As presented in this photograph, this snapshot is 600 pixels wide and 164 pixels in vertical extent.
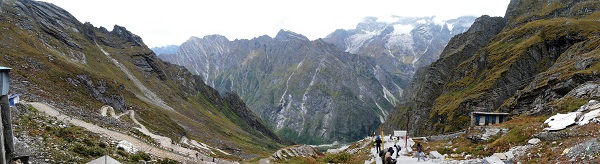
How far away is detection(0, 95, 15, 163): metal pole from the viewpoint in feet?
39.7

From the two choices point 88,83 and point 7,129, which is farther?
point 88,83

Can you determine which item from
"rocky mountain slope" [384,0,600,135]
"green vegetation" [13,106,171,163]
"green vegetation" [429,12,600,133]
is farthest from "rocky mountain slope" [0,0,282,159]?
"green vegetation" [429,12,600,133]

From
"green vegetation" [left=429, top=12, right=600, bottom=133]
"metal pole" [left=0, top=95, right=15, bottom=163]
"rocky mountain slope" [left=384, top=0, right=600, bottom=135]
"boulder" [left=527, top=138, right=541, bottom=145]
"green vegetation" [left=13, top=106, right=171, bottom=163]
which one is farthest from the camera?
"green vegetation" [left=429, top=12, right=600, bottom=133]

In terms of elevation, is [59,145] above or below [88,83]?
below

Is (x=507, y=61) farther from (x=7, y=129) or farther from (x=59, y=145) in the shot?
(x=7, y=129)

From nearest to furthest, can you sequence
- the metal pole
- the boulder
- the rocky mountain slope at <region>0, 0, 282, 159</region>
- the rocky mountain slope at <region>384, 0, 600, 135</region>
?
the metal pole → the boulder → the rocky mountain slope at <region>0, 0, 282, 159</region> → the rocky mountain slope at <region>384, 0, 600, 135</region>

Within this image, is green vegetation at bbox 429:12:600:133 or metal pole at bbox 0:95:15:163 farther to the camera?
green vegetation at bbox 429:12:600:133

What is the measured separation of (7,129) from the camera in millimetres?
12453

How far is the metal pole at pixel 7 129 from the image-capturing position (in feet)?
39.7

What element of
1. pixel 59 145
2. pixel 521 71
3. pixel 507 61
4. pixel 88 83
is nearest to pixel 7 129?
pixel 59 145

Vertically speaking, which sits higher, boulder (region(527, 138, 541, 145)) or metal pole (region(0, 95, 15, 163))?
metal pole (region(0, 95, 15, 163))

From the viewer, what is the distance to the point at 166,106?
147000 mm

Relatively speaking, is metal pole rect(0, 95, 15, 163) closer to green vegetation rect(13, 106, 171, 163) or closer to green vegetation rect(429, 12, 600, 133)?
green vegetation rect(13, 106, 171, 163)

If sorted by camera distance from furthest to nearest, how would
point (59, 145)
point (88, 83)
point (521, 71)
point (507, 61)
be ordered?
point (507, 61)
point (521, 71)
point (88, 83)
point (59, 145)
